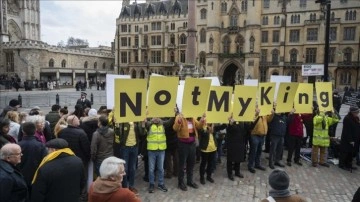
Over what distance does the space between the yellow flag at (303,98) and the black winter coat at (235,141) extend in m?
2.36

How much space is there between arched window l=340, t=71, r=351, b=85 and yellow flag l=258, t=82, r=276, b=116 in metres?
42.4

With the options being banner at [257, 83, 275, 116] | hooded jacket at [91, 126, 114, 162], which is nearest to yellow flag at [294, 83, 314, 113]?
banner at [257, 83, 275, 116]

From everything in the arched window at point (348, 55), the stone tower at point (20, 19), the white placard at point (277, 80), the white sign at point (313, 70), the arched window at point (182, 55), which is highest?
the stone tower at point (20, 19)

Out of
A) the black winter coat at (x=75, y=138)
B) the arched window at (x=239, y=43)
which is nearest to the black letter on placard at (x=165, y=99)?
the black winter coat at (x=75, y=138)

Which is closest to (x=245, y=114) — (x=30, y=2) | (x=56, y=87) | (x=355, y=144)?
(x=355, y=144)

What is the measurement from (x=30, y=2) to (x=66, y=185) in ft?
209

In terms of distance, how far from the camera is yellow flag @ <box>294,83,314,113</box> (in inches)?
381

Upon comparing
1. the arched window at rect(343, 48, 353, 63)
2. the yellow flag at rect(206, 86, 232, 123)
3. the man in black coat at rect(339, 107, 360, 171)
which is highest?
the arched window at rect(343, 48, 353, 63)

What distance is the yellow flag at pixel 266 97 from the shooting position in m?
8.77

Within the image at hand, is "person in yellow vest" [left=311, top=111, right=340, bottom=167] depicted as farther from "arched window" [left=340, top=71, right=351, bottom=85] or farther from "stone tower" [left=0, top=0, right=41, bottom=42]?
"stone tower" [left=0, top=0, right=41, bottom=42]

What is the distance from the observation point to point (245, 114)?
8234 mm

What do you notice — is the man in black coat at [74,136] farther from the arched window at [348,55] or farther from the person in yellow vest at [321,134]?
the arched window at [348,55]

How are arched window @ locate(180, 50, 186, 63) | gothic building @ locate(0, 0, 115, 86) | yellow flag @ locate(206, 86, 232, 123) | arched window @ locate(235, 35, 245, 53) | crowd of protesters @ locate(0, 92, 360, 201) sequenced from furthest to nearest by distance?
arched window @ locate(180, 50, 186, 63) < arched window @ locate(235, 35, 245, 53) < gothic building @ locate(0, 0, 115, 86) < yellow flag @ locate(206, 86, 232, 123) < crowd of protesters @ locate(0, 92, 360, 201)

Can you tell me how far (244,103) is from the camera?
823 centimetres
